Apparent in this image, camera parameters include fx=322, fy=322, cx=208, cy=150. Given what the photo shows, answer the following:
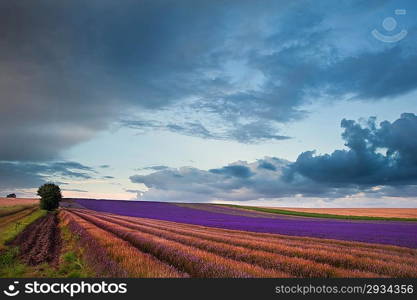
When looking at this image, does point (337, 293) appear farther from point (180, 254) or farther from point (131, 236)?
point (131, 236)

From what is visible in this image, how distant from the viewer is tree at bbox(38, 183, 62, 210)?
197ft

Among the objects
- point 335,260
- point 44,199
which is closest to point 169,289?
point 335,260

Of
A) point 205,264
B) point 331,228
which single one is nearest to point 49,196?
point 331,228

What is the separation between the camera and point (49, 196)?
198ft

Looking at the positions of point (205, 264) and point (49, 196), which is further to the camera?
point (49, 196)

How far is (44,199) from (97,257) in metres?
55.8

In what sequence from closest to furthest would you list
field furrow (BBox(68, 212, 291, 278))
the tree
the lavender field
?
field furrow (BBox(68, 212, 291, 278)) → the lavender field → the tree

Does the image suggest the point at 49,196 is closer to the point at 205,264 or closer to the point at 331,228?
the point at 331,228

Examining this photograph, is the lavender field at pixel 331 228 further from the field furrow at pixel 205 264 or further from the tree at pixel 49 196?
the tree at pixel 49 196

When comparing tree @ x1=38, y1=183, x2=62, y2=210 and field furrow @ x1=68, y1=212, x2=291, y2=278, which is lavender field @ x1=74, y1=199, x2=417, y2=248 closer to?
field furrow @ x1=68, y1=212, x2=291, y2=278

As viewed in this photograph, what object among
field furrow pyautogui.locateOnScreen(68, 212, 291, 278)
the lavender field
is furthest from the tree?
field furrow pyautogui.locateOnScreen(68, 212, 291, 278)

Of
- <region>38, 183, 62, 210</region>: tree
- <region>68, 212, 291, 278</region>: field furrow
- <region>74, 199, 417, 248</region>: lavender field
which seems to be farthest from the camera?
<region>38, 183, 62, 210</region>: tree

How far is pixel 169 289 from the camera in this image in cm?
608

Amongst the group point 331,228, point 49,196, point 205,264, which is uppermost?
point 49,196
